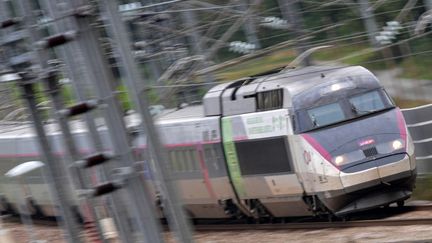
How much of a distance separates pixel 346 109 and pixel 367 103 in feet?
1.33

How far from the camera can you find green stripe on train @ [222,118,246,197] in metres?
17.3

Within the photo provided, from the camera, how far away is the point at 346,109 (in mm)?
16484

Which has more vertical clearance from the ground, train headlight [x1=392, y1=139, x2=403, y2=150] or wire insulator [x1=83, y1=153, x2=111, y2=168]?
wire insulator [x1=83, y1=153, x2=111, y2=168]

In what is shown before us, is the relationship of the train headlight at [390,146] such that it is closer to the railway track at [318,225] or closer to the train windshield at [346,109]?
the train windshield at [346,109]

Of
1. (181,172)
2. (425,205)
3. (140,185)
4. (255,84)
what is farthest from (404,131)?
(140,185)

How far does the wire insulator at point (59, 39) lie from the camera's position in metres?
6.45

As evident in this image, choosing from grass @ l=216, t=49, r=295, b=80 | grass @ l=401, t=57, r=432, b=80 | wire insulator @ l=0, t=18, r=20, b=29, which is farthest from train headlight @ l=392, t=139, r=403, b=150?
wire insulator @ l=0, t=18, r=20, b=29

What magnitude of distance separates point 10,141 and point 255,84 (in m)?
9.35

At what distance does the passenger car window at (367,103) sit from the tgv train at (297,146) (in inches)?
0.7

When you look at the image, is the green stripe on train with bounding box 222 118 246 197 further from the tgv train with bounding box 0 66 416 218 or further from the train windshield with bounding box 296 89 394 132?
the train windshield with bounding box 296 89 394 132

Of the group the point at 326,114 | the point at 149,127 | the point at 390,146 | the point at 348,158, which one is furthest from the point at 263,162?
the point at 149,127

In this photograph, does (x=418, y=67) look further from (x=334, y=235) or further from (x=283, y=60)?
(x=334, y=235)

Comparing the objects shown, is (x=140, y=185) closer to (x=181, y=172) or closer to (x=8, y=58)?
(x=8, y=58)

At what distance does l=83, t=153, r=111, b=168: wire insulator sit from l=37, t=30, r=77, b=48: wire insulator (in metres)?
0.80
